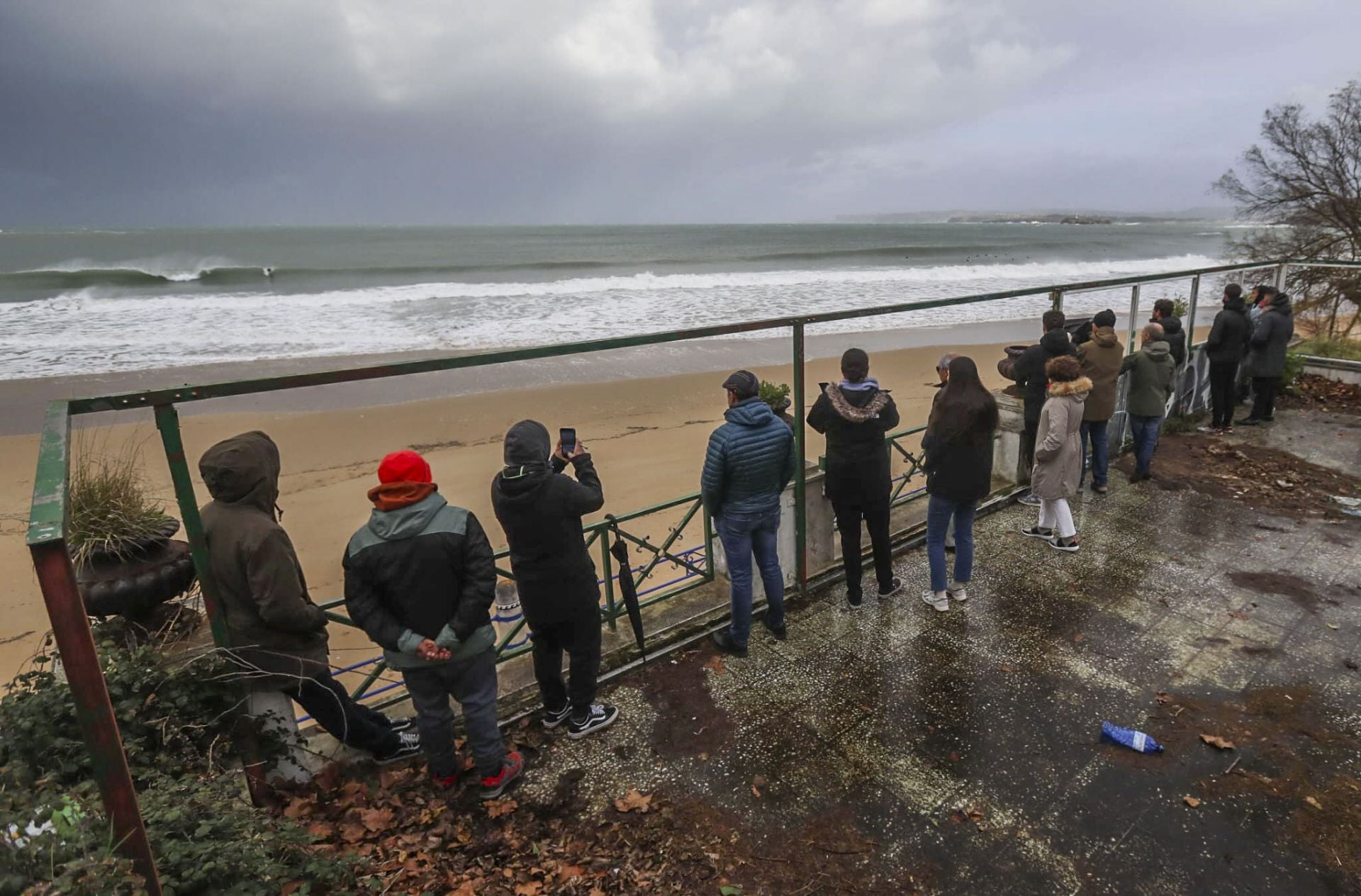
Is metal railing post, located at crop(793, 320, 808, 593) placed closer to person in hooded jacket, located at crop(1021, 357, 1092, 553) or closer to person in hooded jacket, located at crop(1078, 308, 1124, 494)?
person in hooded jacket, located at crop(1021, 357, 1092, 553)

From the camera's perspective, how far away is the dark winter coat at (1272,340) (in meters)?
8.88

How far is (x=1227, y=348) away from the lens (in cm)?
850

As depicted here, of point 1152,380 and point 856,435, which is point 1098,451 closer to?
point 1152,380

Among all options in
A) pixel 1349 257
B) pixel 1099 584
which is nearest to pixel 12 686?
pixel 1099 584

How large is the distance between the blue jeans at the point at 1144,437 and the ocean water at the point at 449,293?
15.7 meters

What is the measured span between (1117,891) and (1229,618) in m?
2.79

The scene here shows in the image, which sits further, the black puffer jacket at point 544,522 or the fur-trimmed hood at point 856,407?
the fur-trimmed hood at point 856,407

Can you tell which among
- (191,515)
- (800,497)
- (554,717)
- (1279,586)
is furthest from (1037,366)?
(191,515)

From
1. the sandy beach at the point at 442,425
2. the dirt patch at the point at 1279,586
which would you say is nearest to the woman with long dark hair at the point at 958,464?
the dirt patch at the point at 1279,586

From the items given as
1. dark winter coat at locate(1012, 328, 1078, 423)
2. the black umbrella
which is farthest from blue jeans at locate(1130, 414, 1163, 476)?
the black umbrella

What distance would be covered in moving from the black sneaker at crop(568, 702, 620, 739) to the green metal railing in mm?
794

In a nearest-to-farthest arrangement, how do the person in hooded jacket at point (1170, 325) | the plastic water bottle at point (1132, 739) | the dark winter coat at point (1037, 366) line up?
the plastic water bottle at point (1132, 739)
the dark winter coat at point (1037, 366)
the person in hooded jacket at point (1170, 325)

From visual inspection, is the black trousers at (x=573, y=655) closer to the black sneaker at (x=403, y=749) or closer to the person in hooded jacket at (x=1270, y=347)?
the black sneaker at (x=403, y=749)

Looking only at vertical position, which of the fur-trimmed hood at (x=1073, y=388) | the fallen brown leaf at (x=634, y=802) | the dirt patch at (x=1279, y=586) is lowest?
the dirt patch at (x=1279, y=586)
